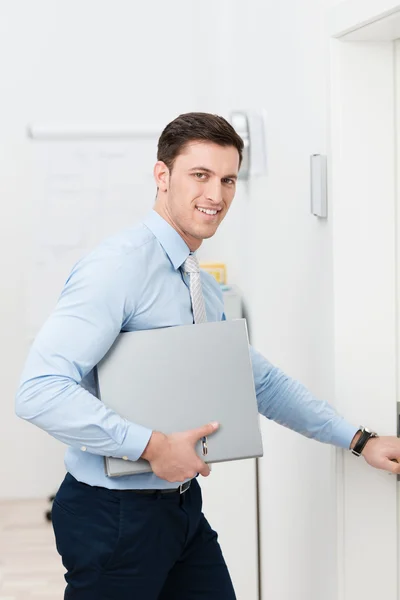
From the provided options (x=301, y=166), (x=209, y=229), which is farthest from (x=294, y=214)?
(x=209, y=229)

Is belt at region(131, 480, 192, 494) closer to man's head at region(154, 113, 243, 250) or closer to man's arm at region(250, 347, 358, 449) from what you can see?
man's arm at region(250, 347, 358, 449)

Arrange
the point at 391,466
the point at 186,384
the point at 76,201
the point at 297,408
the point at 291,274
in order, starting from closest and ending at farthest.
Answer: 1. the point at 186,384
2. the point at 391,466
3. the point at 297,408
4. the point at 291,274
5. the point at 76,201

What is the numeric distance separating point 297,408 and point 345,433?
122 mm

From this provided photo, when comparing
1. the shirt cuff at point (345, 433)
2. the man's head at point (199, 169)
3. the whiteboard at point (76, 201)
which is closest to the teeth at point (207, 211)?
the man's head at point (199, 169)

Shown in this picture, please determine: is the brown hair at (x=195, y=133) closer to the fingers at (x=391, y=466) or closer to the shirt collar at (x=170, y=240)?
the shirt collar at (x=170, y=240)

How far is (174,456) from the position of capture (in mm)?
1513

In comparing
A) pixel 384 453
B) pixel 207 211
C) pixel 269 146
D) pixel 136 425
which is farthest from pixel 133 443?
pixel 269 146

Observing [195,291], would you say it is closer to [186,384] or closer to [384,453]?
[186,384]

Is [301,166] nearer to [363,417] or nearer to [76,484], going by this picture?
[363,417]

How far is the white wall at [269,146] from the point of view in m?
1.99

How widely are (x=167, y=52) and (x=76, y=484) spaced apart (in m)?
2.72

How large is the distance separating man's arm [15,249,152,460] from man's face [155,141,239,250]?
8.4 inches

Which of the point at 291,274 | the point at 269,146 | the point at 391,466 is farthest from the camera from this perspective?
the point at 269,146

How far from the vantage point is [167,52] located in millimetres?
3941
